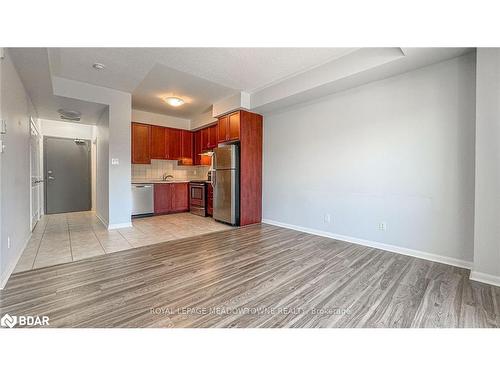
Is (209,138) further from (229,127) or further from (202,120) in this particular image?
(229,127)

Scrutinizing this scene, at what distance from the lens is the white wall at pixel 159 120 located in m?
5.51

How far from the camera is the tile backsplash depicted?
19.5 feet

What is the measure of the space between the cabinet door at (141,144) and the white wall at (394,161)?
3.49 metres

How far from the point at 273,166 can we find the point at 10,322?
3.94 m

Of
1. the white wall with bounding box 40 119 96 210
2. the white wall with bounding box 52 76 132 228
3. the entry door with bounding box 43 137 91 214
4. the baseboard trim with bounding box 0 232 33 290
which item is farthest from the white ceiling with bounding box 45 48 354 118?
the entry door with bounding box 43 137 91 214

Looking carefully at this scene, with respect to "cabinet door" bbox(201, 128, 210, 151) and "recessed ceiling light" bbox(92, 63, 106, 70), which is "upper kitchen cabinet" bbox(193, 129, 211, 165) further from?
"recessed ceiling light" bbox(92, 63, 106, 70)

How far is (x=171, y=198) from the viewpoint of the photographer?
584cm

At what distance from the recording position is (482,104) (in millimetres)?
2143

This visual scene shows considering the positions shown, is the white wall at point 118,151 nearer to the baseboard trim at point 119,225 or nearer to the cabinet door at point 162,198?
the baseboard trim at point 119,225

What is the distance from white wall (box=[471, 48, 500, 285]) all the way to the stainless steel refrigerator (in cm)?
337

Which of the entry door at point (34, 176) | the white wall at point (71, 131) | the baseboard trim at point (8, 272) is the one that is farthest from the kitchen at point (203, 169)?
the baseboard trim at point (8, 272)
